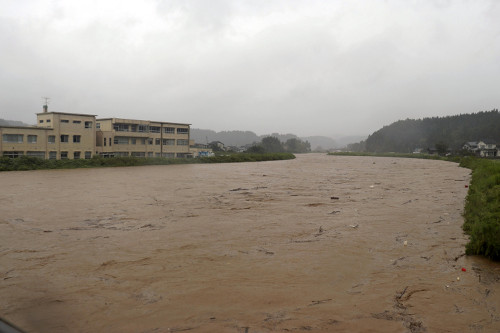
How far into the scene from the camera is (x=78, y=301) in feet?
15.7

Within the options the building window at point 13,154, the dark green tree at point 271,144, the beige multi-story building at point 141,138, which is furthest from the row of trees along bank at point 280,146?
the building window at point 13,154

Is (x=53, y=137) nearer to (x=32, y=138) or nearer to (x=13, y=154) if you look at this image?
(x=32, y=138)

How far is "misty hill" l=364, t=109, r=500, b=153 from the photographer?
85062 mm

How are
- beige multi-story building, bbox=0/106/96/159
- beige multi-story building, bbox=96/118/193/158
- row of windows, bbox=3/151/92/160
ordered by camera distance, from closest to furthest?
1. row of windows, bbox=3/151/92/160
2. beige multi-story building, bbox=0/106/96/159
3. beige multi-story building, bbox=96/118/193/158

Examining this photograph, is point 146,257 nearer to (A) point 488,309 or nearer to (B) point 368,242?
(B) point 368,242

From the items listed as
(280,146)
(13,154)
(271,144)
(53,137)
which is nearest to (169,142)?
(53,137)

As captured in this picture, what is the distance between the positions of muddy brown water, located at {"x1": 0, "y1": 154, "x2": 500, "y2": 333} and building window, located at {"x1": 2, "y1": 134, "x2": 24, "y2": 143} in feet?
83.3

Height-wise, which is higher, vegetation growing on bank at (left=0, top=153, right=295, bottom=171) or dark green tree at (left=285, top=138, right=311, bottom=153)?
dark green tree at (left=285, top=138, right=311, bottom=153)

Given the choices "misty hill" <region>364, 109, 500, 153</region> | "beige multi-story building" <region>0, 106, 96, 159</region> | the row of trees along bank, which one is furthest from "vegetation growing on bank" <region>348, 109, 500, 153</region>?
"beige multi-story building" <region>0, 106, 96, 159</region>

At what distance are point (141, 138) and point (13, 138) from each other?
14103mm

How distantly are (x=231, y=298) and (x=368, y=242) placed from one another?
3817mm

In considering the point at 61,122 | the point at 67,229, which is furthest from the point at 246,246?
the point at 61,122

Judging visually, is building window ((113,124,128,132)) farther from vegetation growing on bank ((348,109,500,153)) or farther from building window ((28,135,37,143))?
vegetation growing on bank ((348,109,500,153))

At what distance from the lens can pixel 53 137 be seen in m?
36.1
